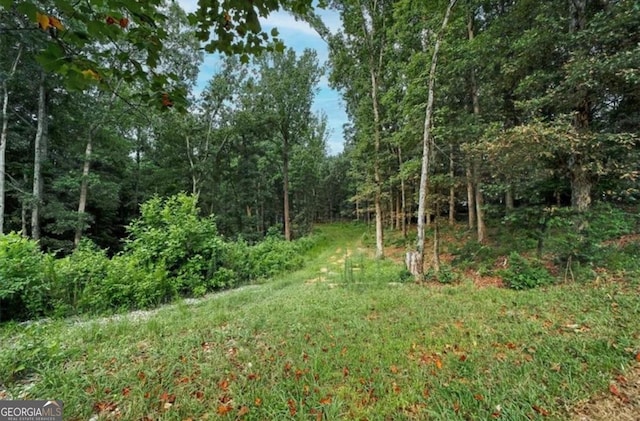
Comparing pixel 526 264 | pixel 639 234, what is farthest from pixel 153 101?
pixel 639 234

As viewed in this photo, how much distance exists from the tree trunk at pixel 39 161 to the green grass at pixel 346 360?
28.0ft

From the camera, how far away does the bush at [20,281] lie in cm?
416

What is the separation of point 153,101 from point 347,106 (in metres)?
14.7

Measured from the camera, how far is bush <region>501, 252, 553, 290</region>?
4527 mm

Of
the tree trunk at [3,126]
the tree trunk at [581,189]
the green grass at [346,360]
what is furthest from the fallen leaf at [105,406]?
the tree trunk at [3,126]

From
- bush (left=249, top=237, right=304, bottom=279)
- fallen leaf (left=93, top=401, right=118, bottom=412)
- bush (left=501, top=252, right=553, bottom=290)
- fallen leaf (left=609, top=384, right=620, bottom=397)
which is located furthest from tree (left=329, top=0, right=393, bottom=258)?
fallen leaf (left=93, top=401, right=118, bottom=412)

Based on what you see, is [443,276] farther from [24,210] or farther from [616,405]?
[24,210]

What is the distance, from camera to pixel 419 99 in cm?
725

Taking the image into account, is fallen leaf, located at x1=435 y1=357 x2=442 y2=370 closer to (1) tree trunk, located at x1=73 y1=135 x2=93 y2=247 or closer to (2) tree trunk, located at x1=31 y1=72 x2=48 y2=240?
(2) tree trunk, located at x1=31 y1=72 x2=48 y2=240

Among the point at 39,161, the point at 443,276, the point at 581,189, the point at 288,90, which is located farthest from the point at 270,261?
the point at 288,90

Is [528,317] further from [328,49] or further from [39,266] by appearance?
[328,49]

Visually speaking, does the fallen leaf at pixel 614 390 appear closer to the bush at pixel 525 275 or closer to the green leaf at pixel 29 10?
the bush at pixel 525 275

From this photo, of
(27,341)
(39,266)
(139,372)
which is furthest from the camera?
(39,266)

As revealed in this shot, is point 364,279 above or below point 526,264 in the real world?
below
